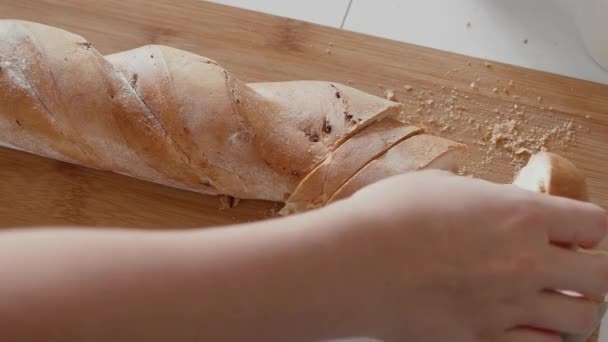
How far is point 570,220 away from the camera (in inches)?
31.3

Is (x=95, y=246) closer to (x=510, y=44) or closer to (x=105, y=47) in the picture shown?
(x=105, y=47)

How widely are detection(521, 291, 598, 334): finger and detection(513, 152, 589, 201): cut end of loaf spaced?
0.68 ft

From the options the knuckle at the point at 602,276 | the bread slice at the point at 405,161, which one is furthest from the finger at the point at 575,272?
the bread slice at the point at 405,161

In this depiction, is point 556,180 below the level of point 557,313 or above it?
above

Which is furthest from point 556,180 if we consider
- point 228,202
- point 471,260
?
point 228,202

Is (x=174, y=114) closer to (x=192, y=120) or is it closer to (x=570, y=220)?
(x=192, y=120)

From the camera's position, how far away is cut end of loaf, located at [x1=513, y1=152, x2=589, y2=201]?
3.13 ft

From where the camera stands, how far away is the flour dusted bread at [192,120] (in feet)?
3.52

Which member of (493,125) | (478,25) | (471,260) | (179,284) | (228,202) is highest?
(478,25)

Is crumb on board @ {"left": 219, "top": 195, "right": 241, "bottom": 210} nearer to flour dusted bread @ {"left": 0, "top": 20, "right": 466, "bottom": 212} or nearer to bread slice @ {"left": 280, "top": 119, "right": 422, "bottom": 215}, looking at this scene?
flour dusted bread @ {"left": 0, "top": 20, "right": 466, "bottom": 212}

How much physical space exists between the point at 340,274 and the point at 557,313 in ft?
0.95

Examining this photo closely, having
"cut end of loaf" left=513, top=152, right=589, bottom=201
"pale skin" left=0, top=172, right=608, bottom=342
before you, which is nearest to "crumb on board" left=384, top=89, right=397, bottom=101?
"cut end of loaf" left=513, top=152, right=589, bottom=201

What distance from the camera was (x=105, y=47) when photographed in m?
1.30

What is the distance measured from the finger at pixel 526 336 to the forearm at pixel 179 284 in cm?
21
